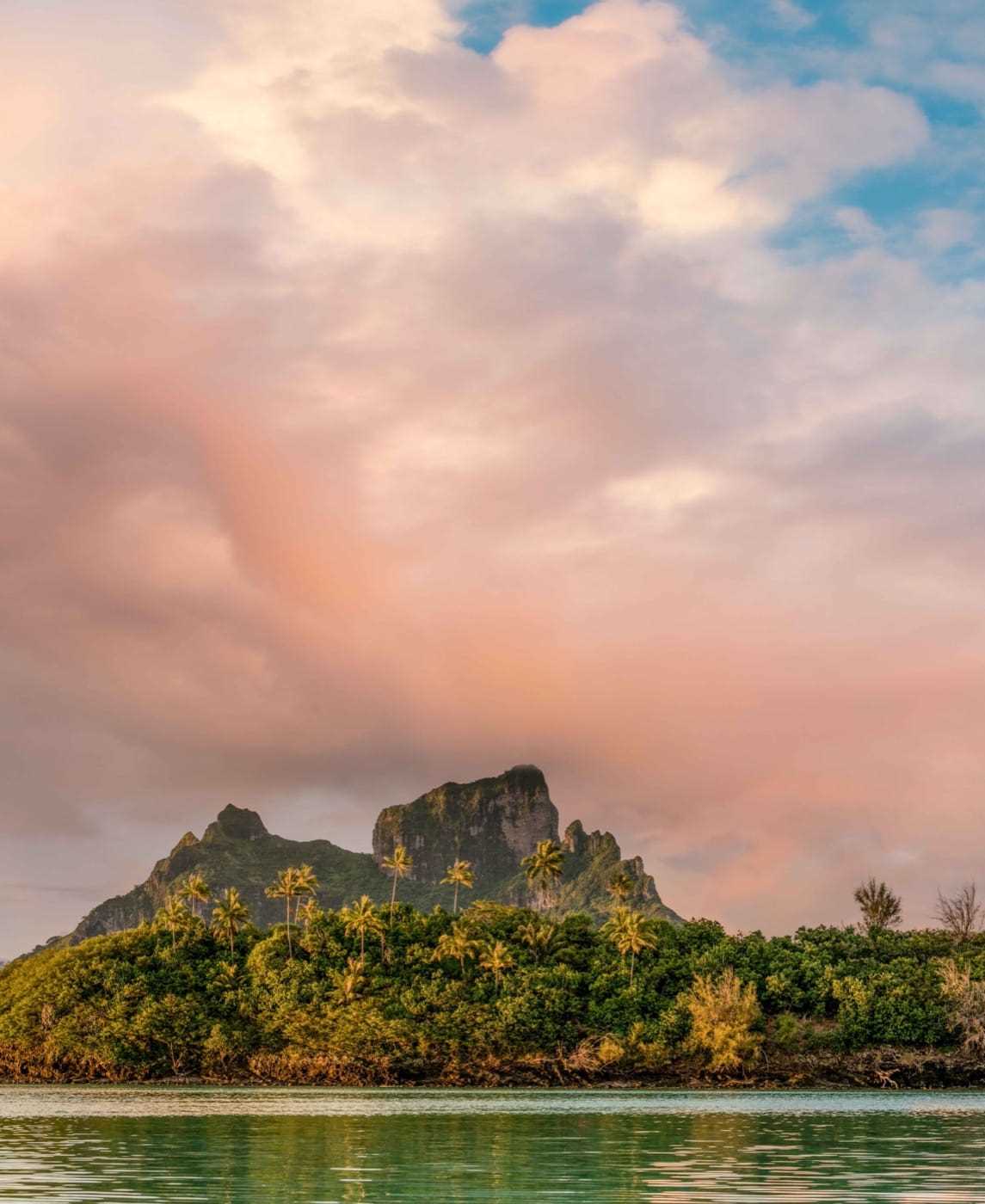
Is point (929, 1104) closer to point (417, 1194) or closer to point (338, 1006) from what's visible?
point (338, 1006)

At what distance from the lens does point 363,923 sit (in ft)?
514

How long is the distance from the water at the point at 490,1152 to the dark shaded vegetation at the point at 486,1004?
130ft

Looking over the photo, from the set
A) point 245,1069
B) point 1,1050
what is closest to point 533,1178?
point 245,1069

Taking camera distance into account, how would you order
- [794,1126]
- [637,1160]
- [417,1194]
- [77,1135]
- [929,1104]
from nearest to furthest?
[417,1194] → [637,1160] → [77,1135] → [794,1126] → [929,1104]

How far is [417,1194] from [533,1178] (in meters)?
5.83

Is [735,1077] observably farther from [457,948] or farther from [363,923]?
[363,923]

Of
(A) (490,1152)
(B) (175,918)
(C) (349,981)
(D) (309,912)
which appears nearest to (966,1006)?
(C) (349,981)

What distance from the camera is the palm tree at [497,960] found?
149m

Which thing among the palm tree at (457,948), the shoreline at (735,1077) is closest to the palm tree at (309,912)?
the palm tree at (457,948)

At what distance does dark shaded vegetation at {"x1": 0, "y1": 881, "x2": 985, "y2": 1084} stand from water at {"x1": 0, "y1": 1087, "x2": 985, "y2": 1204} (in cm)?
3951

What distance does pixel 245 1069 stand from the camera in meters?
147

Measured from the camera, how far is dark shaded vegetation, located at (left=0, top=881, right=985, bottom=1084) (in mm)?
139375

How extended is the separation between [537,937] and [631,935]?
10.3 metres

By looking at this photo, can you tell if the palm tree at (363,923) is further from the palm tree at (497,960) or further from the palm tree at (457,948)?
the palm tree at (497,960)
